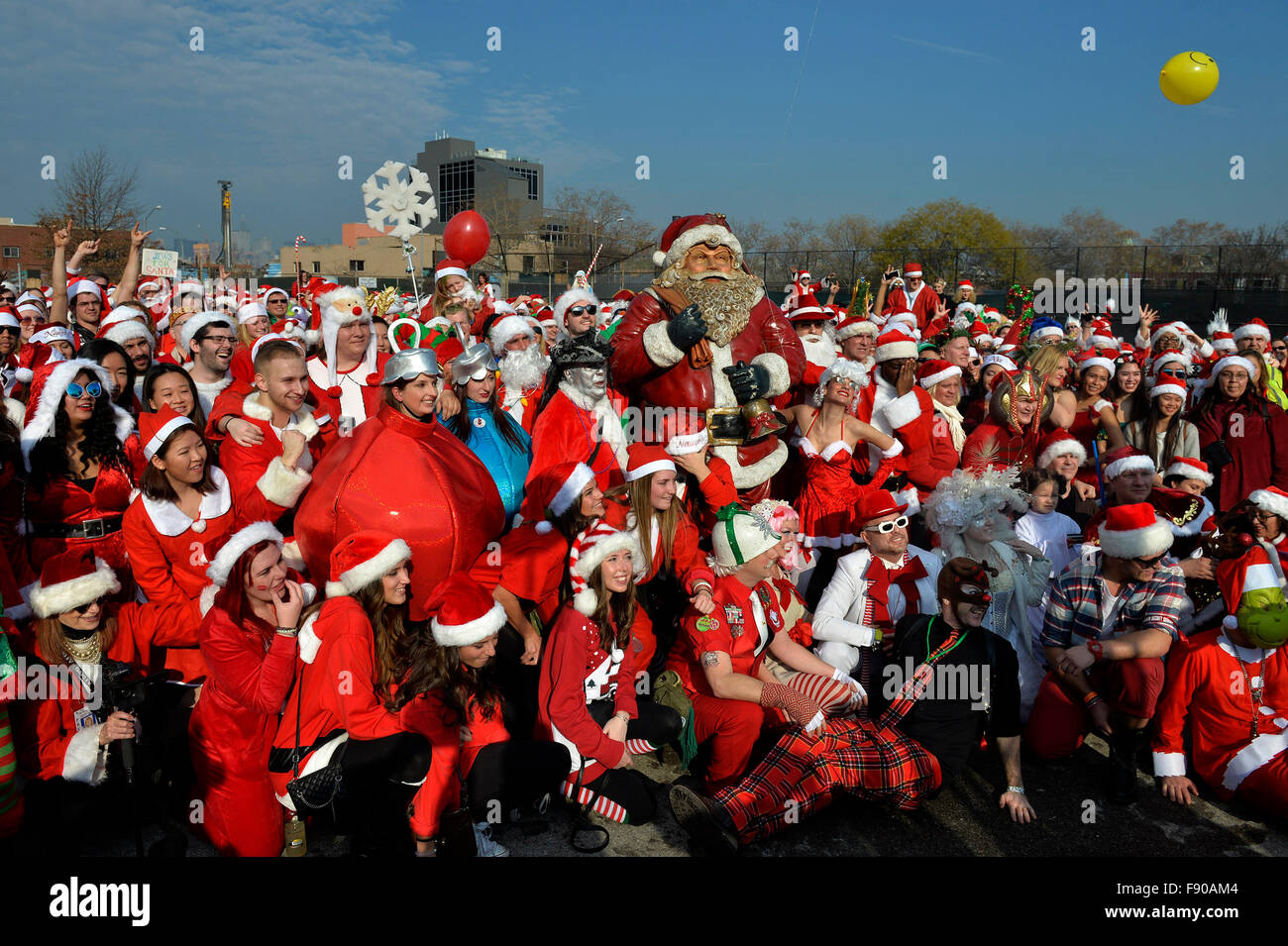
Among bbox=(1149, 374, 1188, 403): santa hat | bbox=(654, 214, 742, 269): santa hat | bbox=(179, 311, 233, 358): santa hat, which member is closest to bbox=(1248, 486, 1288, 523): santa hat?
bbox=(1149, 374, 1188, 403): santa hat

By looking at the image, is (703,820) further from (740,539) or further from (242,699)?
(242,699)

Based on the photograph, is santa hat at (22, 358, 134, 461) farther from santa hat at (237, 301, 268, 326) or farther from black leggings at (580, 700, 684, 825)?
black leggings at (580, 700, 684, 825)

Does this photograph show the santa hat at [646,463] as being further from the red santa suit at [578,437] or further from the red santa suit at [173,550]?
the red santa suit at [173,550]

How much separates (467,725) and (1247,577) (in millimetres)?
3492

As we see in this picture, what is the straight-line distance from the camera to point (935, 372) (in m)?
6.21

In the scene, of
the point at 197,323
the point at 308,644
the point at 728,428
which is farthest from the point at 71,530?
the point at 728,428

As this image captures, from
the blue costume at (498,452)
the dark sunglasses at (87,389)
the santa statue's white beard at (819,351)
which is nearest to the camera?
the dark sunglasses at (87,389)

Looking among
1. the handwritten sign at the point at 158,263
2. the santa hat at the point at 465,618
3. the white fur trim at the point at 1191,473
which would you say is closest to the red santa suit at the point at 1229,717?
the white fur trim at the point at 1191,473

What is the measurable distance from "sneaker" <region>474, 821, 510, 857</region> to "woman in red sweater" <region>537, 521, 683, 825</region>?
346 mm

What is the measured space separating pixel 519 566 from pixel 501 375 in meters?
2.35

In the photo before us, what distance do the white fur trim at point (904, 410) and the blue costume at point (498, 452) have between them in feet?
8.21

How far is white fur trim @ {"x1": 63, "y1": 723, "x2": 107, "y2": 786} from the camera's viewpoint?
10.5 feet

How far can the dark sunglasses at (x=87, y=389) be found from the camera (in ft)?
14.6
